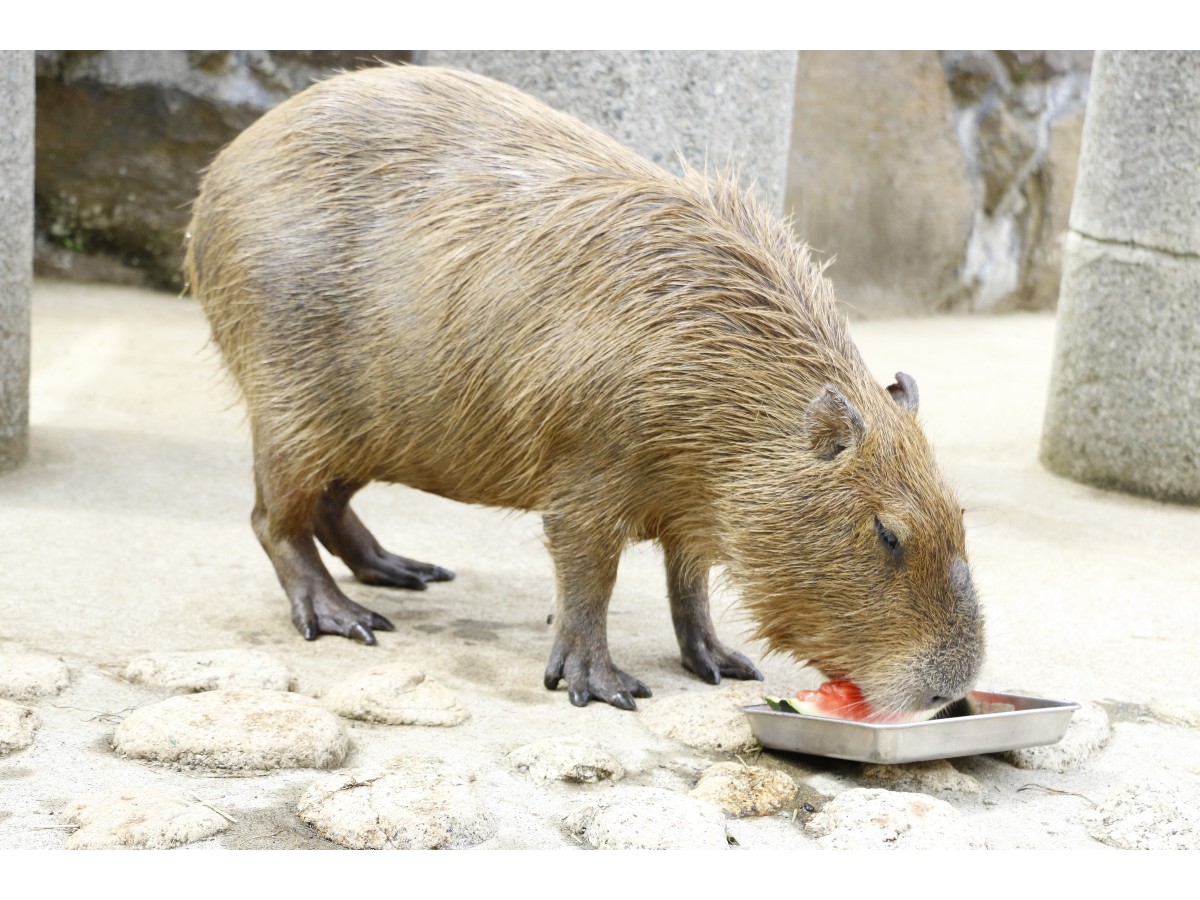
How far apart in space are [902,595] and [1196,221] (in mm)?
3952

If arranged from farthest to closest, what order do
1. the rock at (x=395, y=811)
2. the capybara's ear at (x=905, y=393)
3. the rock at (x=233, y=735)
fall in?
the capybara's ear at (x=905, y=393) → the rock at (x=233, y=735) → the rock at (x=395, y=811)

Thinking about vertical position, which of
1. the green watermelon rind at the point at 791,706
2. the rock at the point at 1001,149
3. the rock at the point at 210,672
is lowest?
the rock at the point at 210,672

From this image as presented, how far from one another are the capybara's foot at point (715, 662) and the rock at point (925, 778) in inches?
32.0

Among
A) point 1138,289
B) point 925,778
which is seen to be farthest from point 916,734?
point 1138,289

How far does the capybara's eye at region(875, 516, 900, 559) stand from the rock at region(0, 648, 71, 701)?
219cm

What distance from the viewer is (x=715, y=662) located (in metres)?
4.55

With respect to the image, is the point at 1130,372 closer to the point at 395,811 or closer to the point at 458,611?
the point at 458,611

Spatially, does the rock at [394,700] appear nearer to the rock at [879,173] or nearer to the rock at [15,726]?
the rock at [15,726]

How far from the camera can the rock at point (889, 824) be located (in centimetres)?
322

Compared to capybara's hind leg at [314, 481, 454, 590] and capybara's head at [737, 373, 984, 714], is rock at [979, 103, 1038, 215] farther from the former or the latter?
capybara's head at [737, 373, 984, 714]

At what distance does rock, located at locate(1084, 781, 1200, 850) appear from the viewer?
11.0ft

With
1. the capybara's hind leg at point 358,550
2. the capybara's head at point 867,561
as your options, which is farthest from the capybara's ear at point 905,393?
the capybara's hind leg at point 358,550

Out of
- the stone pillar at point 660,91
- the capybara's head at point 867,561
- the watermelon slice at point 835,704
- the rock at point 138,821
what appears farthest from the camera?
the stone pillar at point 660,91

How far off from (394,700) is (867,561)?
131 cm
